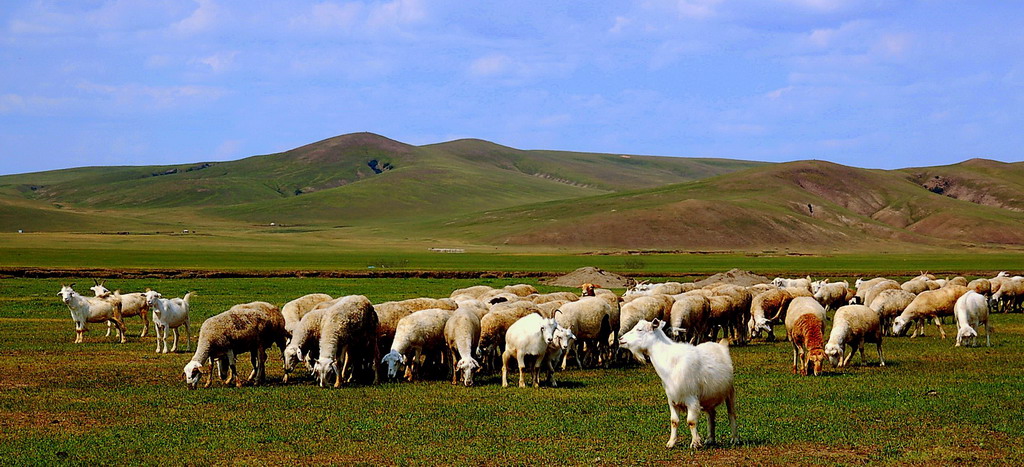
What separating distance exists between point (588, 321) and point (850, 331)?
19.5 ft

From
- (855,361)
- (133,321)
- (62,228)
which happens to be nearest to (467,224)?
(62,228)

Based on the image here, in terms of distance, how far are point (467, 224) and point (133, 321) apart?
16165 centimetres

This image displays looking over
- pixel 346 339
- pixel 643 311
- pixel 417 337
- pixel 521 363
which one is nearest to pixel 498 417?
pixel 521 363

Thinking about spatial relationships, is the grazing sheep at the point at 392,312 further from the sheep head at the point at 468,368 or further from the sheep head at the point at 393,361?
the sheep head at the point at 468,368

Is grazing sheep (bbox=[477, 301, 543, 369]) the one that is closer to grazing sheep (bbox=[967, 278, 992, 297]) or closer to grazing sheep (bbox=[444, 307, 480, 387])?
grazing sheep (bbox=[444, 307, 480, 387])

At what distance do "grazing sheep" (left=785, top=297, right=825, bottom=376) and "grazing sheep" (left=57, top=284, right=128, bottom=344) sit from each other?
61.8 feet

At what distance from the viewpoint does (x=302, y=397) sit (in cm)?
1590

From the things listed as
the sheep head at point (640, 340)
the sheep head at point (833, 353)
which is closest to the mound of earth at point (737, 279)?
the sheep head at point (833, 353)

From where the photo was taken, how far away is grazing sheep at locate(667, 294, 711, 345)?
23.2 meters

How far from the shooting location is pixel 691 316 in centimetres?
2366

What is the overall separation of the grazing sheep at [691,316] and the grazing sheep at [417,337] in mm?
7235

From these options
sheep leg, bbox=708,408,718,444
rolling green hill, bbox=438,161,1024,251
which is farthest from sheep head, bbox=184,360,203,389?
rolling green hill, bbox=438,161,1024,251

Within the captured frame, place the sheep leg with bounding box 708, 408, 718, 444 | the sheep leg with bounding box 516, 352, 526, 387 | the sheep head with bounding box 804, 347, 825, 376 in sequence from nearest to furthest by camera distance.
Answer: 1. the sheep leg with bounding box 708, 408, 718, 444
2. the sheep leg with bounding box 516, 352, 526, 387
3. the sheep head with bounding box 804, 347, 825, 376

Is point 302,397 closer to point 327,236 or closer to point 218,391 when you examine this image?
point 218,391
